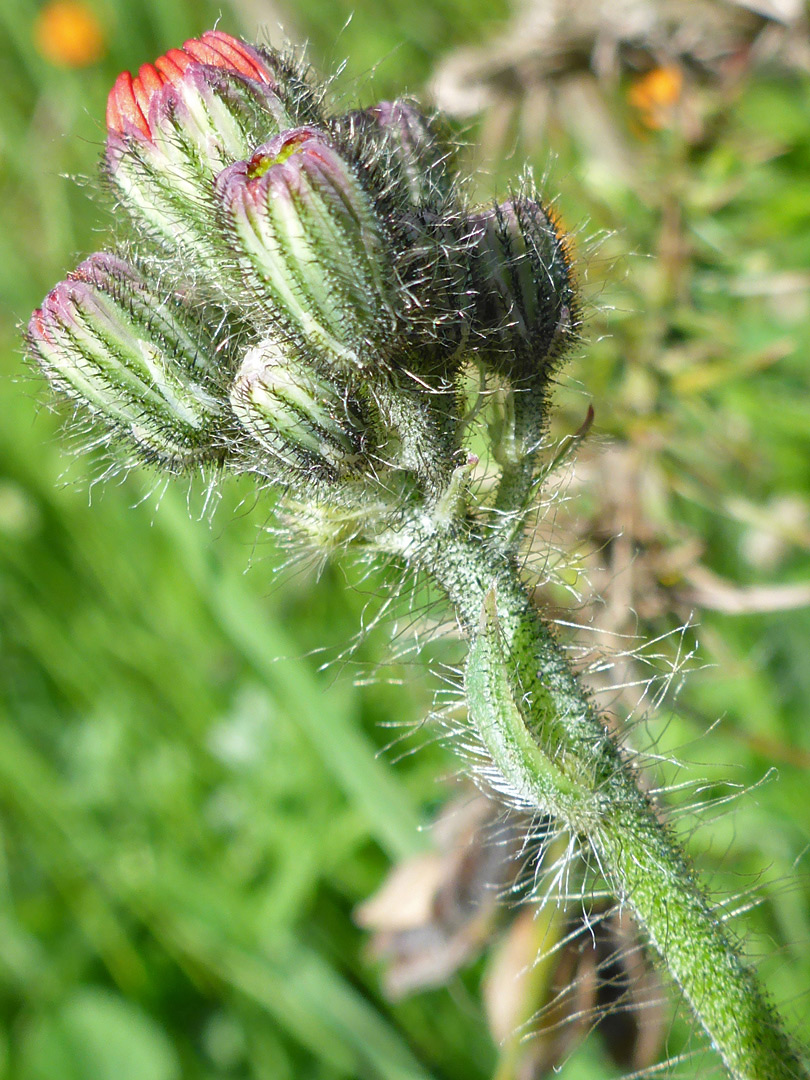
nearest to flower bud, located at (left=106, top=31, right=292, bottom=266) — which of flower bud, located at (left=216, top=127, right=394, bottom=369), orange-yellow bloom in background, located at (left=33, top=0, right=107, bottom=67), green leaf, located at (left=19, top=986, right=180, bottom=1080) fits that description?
flower bud, located at (left=216, top=127, right=394, bottom=369)

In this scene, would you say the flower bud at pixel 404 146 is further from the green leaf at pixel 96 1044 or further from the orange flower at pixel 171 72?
the green leaf at pixel 96 1044

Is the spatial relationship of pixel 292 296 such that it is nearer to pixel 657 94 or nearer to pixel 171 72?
pixel 171 72

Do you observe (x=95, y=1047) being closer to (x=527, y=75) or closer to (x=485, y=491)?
(x=485, y=491)

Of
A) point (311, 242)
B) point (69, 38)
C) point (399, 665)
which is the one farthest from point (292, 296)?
point (69, 38)

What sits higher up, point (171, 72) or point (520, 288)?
point (171, 72)

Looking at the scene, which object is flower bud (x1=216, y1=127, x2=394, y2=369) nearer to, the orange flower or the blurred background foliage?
the orange flower

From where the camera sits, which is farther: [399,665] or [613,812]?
[399,665]

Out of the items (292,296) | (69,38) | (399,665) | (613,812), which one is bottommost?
(399,665)
